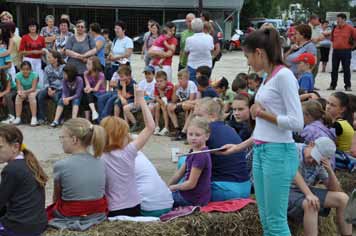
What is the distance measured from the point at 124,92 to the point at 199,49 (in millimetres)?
1473

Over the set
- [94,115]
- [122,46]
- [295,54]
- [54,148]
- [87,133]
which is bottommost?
[54,148]

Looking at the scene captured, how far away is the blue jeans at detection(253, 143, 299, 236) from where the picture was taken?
3.51 m

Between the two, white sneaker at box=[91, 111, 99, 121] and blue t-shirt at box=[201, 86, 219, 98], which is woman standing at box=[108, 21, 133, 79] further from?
blue t-shirt at box=[201, 86, 219, 98]

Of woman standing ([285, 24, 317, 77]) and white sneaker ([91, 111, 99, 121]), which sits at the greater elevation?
woman standing ([285, 24, 317, 77])

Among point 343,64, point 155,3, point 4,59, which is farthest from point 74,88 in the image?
point 155,3

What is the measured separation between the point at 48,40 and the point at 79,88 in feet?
9.44

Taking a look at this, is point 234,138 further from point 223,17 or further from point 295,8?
point 295,8

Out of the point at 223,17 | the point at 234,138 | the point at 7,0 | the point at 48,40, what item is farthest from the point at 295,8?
the point at 234,138

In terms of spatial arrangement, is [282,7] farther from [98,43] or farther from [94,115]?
[94,115]

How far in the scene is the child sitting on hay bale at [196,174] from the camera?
4.42m

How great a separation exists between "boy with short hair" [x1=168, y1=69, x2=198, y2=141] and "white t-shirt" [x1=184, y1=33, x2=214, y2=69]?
0.73m

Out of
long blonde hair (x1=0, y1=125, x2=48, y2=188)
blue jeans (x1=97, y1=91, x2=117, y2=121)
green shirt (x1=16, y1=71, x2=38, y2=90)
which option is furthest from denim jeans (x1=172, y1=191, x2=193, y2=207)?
green shirt (x1=16, y1=71, x2=38, y2=90)

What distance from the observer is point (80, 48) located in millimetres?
10484

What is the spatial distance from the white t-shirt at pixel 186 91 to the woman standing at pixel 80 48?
2.20m
